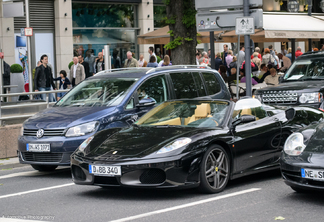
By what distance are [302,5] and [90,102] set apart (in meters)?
28.1

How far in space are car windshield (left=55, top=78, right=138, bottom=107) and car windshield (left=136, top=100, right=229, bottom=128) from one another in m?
1.56

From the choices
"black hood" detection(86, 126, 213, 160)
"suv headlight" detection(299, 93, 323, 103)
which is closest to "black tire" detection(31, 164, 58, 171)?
"black hood" detection(86, 126, 213, 160)

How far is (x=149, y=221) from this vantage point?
19.4 feet

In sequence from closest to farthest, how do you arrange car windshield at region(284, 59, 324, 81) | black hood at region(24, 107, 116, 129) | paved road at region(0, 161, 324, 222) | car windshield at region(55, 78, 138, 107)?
paved road at region(0, 161, 324, 222) < black hood at region(24, 107, 116, 129) < car windshield at region(55, 78, 138, 107) < car windshield at region(284, 59, 324, 81)

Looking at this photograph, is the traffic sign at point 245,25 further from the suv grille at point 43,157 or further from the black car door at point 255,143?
the suv grille at point 43,157

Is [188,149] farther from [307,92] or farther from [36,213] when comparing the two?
[307,92]

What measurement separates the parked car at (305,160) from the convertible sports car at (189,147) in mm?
888

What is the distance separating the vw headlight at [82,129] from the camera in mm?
8930

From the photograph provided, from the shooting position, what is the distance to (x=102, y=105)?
958cm

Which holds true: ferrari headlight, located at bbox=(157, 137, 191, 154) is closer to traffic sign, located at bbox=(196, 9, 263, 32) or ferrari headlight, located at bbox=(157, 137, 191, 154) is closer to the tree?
traffic sign, located at bbox=(196, 9, 263, 32)

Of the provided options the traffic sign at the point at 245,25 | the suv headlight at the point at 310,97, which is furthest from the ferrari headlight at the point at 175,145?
the traffic sign at the point at 245,25

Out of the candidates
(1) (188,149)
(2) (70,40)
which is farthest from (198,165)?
(2) (70,40)

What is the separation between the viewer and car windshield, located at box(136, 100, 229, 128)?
25.2 feet

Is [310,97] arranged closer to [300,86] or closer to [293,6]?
[300,86]
